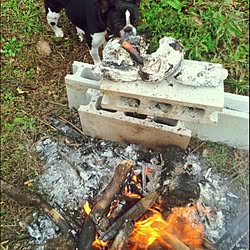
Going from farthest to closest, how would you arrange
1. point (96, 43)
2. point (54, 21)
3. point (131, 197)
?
point (54, 21) → point (96, 43) → point (131, 197)

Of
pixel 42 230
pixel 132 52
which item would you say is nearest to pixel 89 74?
pixel 132 52

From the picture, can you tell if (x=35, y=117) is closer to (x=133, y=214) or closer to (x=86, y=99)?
(x=86, y=99)

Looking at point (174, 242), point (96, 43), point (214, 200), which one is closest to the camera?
point (174, 242)

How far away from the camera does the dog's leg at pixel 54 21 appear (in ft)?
10.7

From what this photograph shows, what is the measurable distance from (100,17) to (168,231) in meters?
1.38

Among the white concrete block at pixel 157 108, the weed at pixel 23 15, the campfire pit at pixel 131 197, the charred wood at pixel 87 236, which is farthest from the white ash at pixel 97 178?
the weed at pixel 23 15

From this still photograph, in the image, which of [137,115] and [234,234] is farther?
[137,115]

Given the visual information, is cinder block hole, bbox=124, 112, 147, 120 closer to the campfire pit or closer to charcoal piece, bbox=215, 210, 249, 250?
the campfire pit

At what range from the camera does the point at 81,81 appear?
108 inches

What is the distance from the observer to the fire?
7.64ft

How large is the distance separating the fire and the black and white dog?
1.11m

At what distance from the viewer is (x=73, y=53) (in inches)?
133

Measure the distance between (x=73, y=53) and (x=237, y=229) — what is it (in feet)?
5.83

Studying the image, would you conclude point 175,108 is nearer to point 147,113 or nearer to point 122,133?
point 147,113
